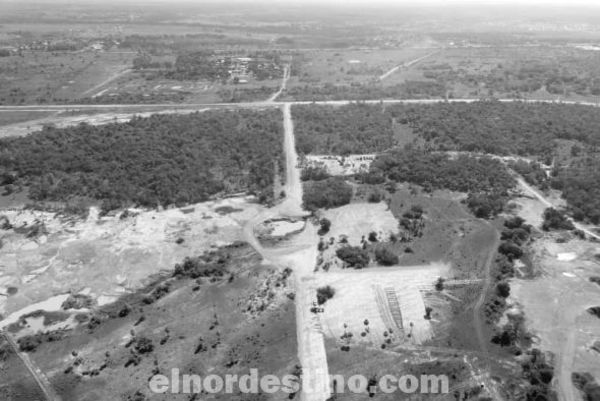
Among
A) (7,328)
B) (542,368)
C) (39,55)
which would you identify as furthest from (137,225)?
(39,55)

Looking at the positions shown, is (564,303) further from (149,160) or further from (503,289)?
(149,160)

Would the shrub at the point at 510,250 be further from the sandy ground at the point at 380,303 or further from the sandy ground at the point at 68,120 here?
the sandy ground at the point at 68,120

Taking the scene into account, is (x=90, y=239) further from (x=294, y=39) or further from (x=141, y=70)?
(x=294, y=39)

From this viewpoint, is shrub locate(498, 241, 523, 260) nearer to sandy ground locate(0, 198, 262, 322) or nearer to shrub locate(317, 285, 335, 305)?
shrub locate(317, 285, 335, 305)

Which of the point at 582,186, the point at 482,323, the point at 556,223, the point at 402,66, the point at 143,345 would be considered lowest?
the point at 143,345

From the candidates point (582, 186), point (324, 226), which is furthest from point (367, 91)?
point (324, 226)

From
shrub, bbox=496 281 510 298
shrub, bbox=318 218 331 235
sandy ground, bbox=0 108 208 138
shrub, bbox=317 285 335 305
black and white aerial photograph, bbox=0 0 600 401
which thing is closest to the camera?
black and white aerial photograph, bbox=0 0 600 401

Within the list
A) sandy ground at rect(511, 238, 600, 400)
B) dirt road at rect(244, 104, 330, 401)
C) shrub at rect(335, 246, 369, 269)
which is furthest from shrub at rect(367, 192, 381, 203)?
sandy ground at rect(511, 238, 600, 400)
